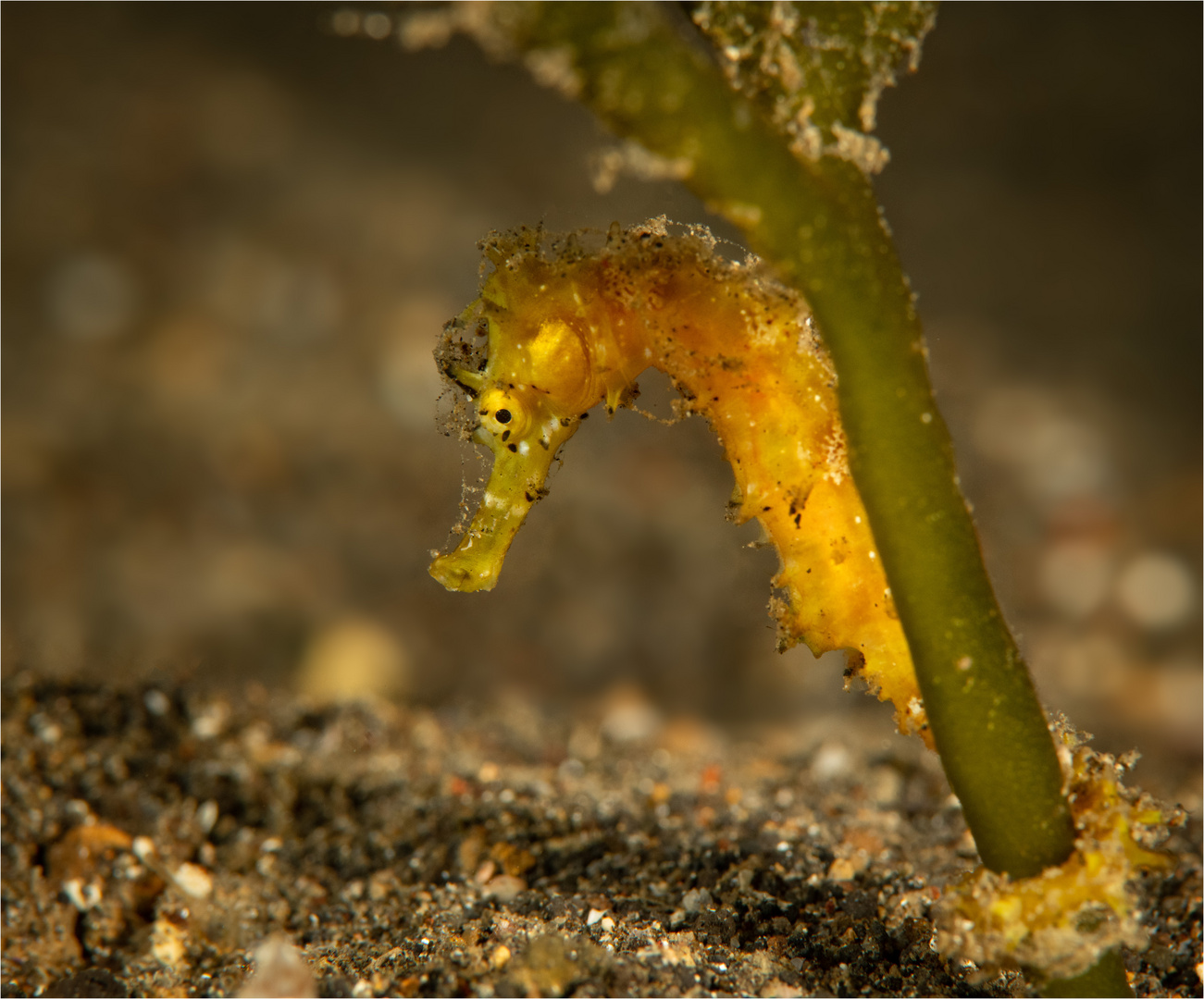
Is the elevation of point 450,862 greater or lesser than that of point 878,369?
lesser

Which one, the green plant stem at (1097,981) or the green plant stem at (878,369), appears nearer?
the green plant stem at (878,369)

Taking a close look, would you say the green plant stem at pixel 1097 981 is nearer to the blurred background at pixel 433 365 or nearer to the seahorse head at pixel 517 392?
the seahorse head at pixel 517 392

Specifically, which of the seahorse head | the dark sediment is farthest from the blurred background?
the seahorse head

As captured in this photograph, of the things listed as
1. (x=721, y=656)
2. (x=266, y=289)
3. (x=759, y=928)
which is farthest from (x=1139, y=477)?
(x=266, y=289)

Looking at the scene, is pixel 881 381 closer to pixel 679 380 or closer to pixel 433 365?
pixel 679 380

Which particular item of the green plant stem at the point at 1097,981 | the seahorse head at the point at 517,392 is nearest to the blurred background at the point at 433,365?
the seahorse head at the point at 517,392

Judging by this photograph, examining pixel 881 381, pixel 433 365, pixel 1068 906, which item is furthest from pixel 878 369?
pixel 433 365
